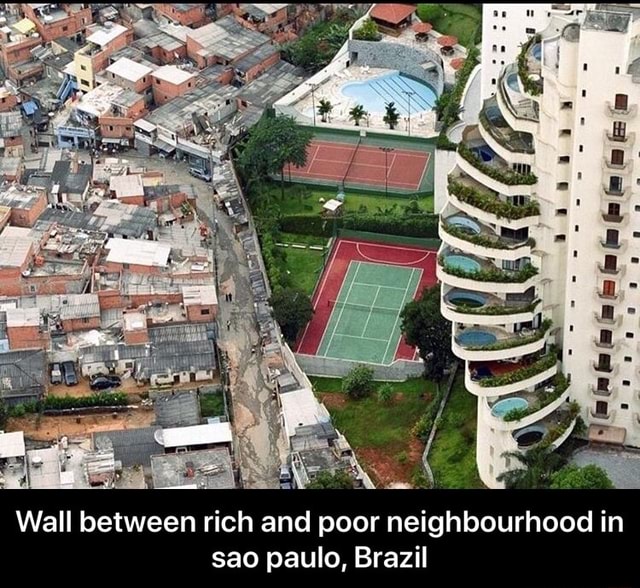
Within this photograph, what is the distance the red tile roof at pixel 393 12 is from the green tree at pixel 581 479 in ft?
115

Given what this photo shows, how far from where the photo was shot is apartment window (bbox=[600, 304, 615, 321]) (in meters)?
56.2

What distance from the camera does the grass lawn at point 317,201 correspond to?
246 ft

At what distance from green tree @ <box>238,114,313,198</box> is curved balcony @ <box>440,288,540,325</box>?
18.8 m

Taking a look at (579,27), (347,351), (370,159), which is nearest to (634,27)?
(579,27)

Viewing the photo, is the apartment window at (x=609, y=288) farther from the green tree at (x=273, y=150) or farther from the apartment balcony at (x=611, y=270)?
the green tree at (x=273, y=150)

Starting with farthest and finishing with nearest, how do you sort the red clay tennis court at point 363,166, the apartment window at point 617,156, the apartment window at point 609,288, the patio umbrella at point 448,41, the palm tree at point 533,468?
the patio umbrella at point 448,41, the red clay tennis court at point 363,166, the palm tree at point 533,468, the apartment window at point 609,288, the apartment window at point 617,156

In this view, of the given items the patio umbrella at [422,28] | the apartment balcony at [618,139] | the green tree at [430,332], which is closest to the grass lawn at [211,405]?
the green tree at [430,332]

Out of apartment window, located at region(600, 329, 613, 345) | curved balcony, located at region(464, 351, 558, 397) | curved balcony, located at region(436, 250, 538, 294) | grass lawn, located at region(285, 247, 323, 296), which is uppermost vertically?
curved balcony, located at region(436, 250, 538, 294)

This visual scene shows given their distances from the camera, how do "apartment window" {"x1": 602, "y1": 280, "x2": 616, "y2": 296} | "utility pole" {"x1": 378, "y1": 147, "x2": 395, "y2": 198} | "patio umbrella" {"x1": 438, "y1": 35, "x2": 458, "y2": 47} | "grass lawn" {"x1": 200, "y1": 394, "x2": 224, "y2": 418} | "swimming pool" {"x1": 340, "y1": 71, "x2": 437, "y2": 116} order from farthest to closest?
"patio umbrella" {"x1": 438, "y1": 35, "x2": 458, "y2": 47} → "swimming pool" {"x1": 340, "y1": 71, "x2": 437, "y2": 116} → "utility pole" {"x1": 378, "y1": 147, "x2": 395, "y2": 198} → "grass lawn" {"x1": 200, "y1": 394, "x2": 224, "y2": 418} → "apartment window" {"x1": 602, "y1": 280, "x2": 616, "y2": 296}

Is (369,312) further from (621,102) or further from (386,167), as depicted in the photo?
(621,102)

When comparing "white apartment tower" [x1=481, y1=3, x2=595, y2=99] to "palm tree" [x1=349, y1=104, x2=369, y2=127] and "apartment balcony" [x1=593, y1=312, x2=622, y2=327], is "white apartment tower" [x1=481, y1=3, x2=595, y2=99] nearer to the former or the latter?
"palm tree" [x1=349, y1=104, x2=369, y2=127]

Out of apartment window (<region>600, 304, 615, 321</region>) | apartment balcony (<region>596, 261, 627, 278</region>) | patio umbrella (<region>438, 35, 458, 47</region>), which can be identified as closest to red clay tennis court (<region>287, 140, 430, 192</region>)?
patio umbrella (<region>438, 35, 458, 47</region>)

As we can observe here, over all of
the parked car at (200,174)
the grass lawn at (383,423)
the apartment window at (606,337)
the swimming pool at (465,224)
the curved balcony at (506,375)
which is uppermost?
the swimming pool at (465,224)

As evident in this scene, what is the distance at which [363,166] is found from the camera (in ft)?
256
